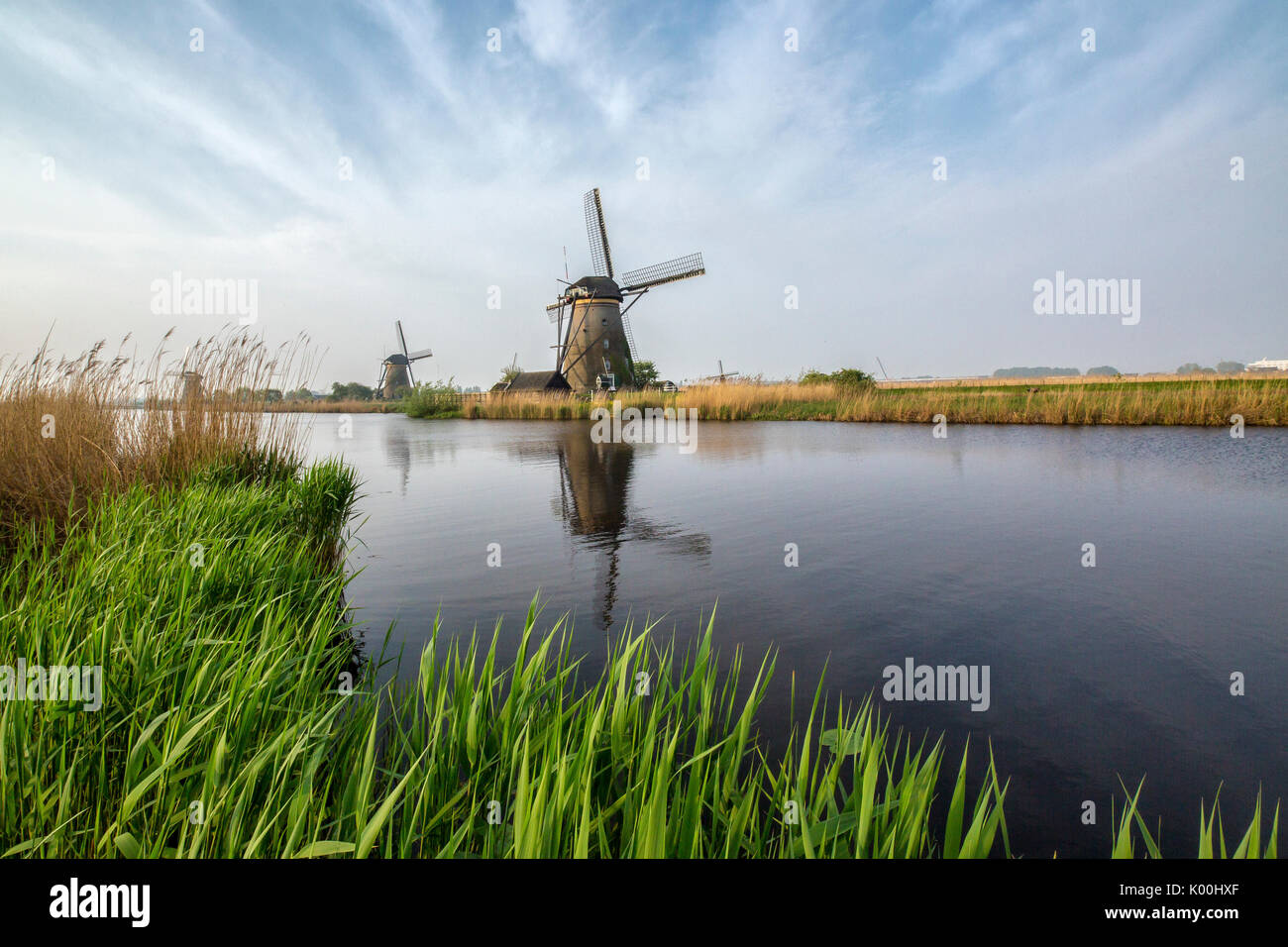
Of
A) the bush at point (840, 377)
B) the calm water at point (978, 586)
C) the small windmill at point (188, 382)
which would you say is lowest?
the calm water at point (978, 586)

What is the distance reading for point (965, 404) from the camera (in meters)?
25.0

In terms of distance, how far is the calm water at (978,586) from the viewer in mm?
2967

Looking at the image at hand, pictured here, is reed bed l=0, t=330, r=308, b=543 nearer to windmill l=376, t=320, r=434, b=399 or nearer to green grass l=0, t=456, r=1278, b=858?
green grass l=0, t=456, r=1278, b=858

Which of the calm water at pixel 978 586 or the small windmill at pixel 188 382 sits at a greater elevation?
the small windmill at pixel 188 382

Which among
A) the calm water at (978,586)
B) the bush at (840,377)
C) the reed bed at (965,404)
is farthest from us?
the bush at (840,377)

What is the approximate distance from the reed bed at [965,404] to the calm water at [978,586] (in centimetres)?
935

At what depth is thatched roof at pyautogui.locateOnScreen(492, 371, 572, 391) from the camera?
140 feet

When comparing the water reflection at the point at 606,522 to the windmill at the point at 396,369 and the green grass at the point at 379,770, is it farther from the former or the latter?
the windmill at the point at 396,369

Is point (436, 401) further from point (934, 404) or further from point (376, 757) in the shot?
point (376, 757)

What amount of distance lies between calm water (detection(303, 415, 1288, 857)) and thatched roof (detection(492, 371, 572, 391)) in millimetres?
30768

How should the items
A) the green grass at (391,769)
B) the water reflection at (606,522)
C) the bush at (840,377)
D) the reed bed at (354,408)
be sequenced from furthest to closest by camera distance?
the reed bed at (354,408) → the bush at (840,377) → the water reflection at (606,522) → the green grass at (391,769)

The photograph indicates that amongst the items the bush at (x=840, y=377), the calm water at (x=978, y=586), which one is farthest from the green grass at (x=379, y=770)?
the bush at (x=840, y=377)

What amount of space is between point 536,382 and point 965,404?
1230 inches

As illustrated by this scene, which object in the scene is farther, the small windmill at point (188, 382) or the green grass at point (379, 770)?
the small windmill at point (188, 382)
